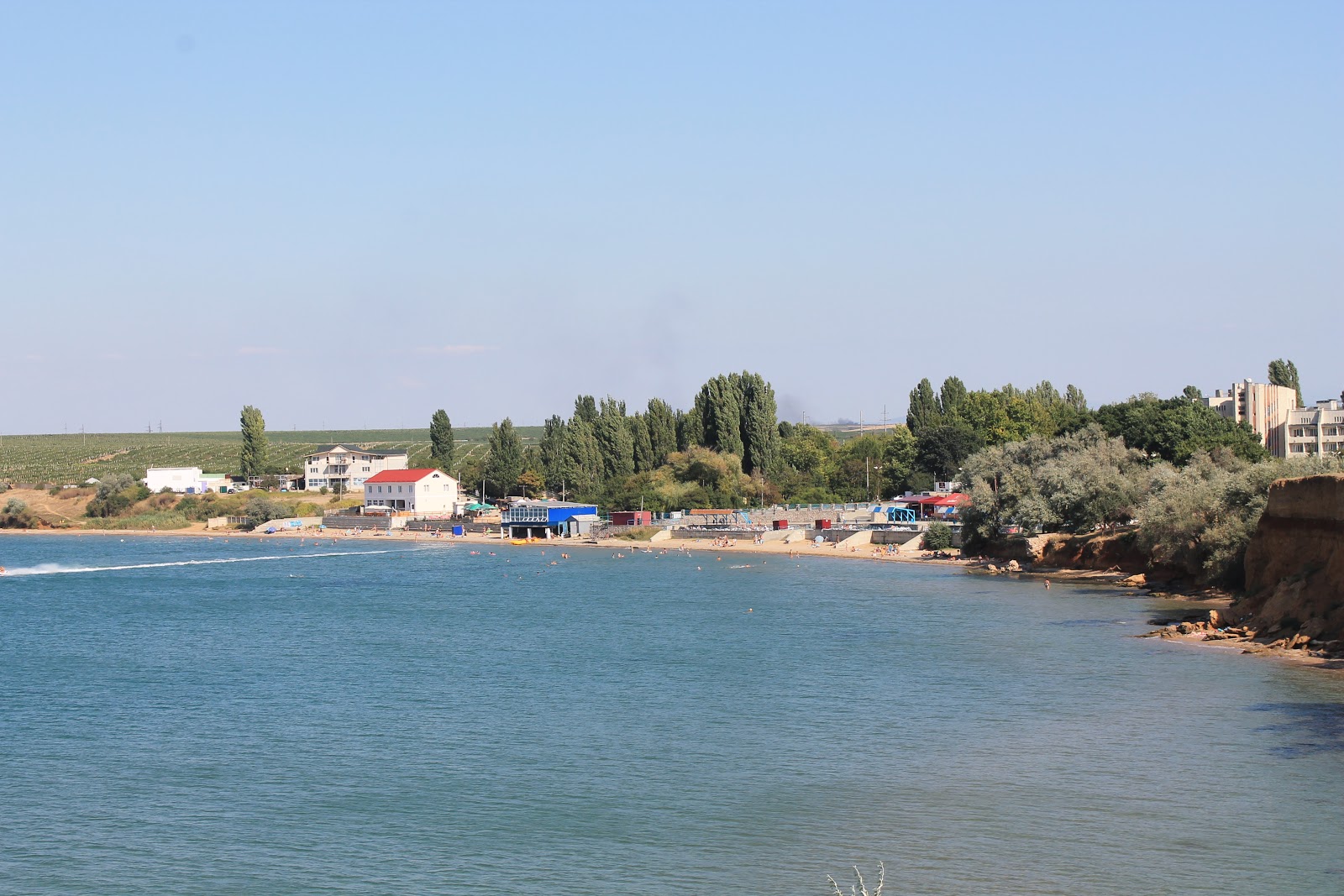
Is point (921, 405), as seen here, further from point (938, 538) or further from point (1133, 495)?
point (1133, 495)

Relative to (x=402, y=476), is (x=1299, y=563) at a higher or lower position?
lower

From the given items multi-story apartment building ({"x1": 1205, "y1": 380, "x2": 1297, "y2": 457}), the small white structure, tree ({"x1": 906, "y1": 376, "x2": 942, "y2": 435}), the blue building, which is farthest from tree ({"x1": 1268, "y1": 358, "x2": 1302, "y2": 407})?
the small white structure

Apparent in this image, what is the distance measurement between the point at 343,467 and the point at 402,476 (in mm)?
23531

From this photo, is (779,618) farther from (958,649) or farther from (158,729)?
(158,729)

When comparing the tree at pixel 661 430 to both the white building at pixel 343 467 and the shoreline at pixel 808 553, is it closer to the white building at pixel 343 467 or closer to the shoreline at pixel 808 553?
the shoreline at pixel 808 553

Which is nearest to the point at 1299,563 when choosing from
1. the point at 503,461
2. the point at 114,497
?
the point at 503,461

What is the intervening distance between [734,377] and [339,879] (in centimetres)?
9901

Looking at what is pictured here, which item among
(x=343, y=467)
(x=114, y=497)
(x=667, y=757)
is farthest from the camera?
(x=343, y=467)

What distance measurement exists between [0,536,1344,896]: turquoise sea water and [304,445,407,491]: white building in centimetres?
8795

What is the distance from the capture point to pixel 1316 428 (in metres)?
123

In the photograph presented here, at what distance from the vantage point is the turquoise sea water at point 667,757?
71.2 ft

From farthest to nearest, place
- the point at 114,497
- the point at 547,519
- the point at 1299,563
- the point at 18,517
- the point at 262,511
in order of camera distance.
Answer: the point at 114,497 < the point at 18,517 < the point at 262,511 < the point at 547,519 < the point at 1299,563

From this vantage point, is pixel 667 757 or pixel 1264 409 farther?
pixel 1264 409

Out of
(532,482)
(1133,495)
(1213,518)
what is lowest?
(1213,518)
